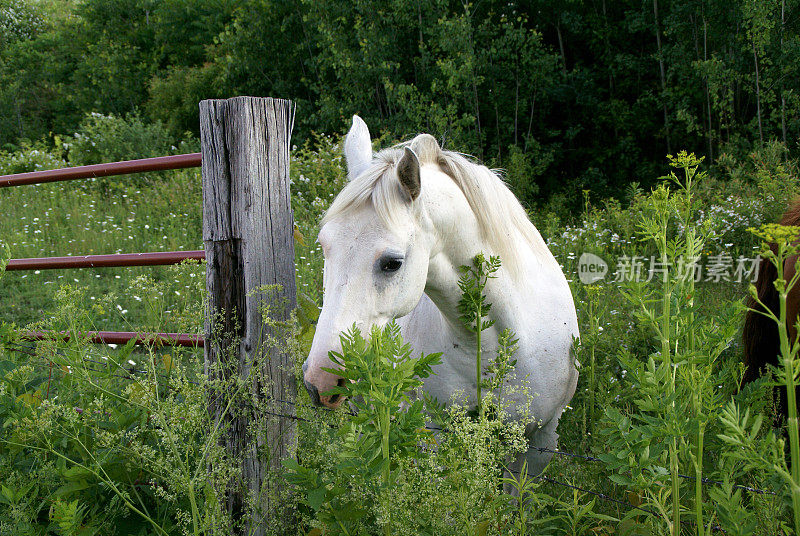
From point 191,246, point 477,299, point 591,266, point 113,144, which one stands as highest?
point 113,144

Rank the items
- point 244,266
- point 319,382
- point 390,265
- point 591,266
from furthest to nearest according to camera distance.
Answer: point 591,266 → point 244,266 → point 390,265 → point 319,382

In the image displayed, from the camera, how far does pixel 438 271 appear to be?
2.00 m

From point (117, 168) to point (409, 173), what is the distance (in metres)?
1.83

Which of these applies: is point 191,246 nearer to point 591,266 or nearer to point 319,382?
point 591,266

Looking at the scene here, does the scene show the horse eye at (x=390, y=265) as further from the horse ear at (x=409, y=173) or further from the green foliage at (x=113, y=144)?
the green foliage at (x=113, y=144)

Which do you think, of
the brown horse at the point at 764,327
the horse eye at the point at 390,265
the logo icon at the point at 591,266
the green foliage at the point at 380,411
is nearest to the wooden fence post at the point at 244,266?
the horse eye at the point at 390,265

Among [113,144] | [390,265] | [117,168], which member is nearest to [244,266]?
[390,265]

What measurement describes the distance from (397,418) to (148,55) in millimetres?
21973

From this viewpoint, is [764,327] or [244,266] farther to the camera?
[764,327]

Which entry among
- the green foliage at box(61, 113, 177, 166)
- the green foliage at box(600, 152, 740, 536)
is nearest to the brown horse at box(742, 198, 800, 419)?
the green foliage at box(600, 152, 740, 536)

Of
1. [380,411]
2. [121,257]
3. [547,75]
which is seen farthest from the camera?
[547,75]

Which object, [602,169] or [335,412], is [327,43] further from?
[335,412]

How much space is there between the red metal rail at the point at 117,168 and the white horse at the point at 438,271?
2.46ft

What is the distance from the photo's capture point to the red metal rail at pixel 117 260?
2.48 metres
